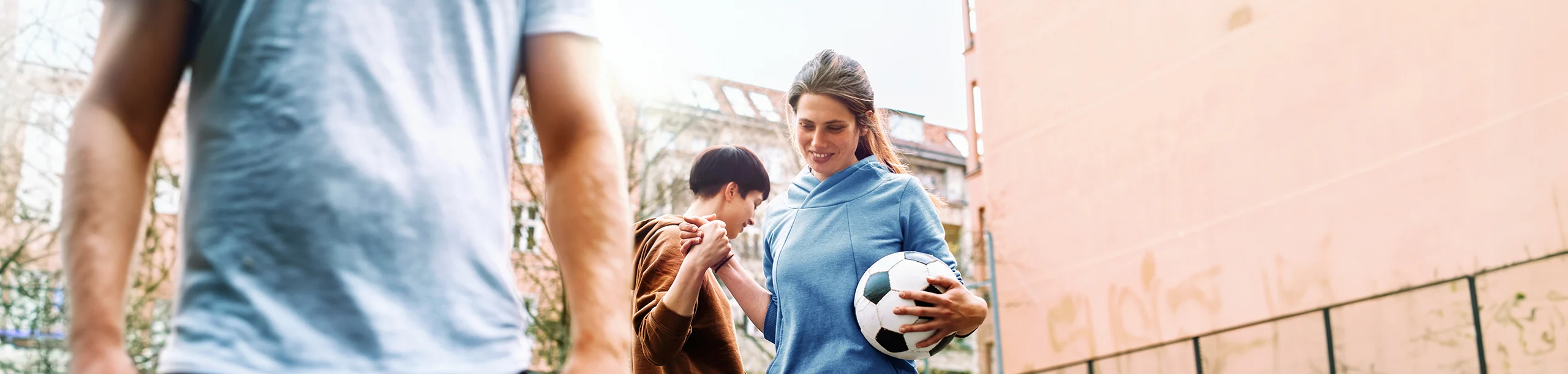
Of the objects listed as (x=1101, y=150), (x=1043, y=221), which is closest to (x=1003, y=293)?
(x=1043, y=221)

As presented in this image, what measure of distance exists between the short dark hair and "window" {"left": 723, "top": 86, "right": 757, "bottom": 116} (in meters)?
29.2

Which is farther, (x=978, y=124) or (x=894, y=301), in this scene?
(x=978, y=124)

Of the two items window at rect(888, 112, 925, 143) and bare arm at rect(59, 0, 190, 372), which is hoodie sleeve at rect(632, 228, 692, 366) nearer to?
bare arm at rect(59, 0, 190, 372)

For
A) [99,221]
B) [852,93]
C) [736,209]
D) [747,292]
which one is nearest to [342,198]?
[99,221]

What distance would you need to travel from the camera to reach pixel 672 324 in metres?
3.70

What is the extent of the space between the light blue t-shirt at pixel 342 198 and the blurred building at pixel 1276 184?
10222 mm

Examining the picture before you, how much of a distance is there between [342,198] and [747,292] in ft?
8.93

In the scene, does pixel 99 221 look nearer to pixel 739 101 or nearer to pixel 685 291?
pixel 685 291

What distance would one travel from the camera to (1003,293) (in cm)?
2139

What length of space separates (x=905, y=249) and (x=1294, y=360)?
9.93 meters

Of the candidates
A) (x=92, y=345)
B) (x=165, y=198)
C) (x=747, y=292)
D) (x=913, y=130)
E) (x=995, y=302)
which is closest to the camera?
(x=92, y=345)

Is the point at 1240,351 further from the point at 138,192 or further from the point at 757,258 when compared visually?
the point at 757,258

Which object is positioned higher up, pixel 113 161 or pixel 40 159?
pixel 40 159

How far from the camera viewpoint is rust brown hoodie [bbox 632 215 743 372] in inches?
147
